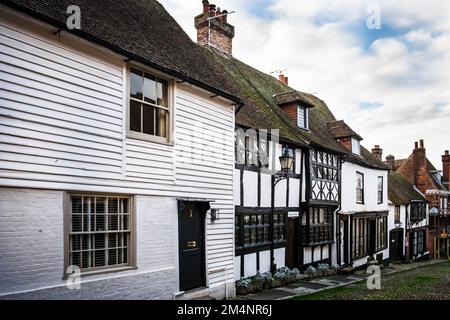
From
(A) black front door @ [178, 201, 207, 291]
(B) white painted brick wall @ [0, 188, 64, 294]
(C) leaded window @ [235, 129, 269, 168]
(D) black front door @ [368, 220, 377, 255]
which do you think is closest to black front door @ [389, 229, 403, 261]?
(D) black front door @ [368, 220, 377, 255]

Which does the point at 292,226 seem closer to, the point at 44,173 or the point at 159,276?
the point at 159,276

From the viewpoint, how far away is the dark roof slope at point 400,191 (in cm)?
2958

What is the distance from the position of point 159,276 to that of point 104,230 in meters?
1.80

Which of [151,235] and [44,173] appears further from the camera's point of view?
[151,235]

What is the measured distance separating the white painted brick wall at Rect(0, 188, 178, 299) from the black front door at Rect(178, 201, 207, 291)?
1140 millimetres

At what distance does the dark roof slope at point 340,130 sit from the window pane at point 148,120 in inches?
599

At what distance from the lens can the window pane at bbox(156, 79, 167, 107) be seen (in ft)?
29.6

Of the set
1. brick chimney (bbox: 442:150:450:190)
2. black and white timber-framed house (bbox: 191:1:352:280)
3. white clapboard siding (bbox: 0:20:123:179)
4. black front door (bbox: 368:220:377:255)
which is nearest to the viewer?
white clapboard siding (bbox: 0:20:123:179)

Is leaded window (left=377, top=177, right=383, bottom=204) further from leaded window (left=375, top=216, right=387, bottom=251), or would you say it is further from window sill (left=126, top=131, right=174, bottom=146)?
window sill (left=126, top=131, right=174, bottom=146)

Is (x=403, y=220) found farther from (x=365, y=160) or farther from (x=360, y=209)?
(x=360, y=209)

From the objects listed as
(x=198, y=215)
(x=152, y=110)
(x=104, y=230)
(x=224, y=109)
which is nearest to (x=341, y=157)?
(x=224, y=109)

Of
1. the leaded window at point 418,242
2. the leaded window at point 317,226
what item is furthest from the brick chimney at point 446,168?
the leaded window at point 317,226

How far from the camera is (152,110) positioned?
8.79 metres

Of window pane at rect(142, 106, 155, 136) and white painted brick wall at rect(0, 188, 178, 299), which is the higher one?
window pane at rect(142, 106, 155, 136)
